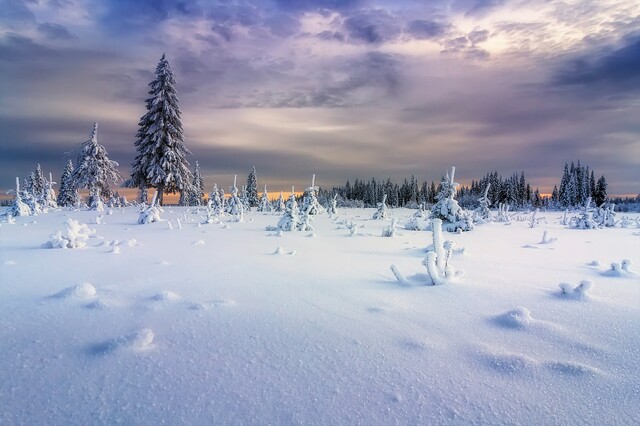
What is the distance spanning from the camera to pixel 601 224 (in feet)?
58.8

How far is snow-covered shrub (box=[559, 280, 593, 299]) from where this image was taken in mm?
4096

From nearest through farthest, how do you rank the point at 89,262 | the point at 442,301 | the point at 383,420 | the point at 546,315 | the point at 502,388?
the point at 383,420
the point at 502,388
the point at 546,315
the point at 442,301
the point at 89,262

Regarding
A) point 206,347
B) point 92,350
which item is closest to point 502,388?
point 206,347

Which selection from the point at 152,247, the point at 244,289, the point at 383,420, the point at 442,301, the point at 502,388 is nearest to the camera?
the point at 383,420

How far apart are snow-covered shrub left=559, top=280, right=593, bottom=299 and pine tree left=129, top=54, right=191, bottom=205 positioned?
28.7 metres

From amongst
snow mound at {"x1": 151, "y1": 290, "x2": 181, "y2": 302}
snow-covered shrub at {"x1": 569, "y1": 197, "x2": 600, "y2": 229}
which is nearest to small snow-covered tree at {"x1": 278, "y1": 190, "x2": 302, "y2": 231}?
snow mound at {"x1": 151, "y1": 290, "x2": 181, "y2": 302}

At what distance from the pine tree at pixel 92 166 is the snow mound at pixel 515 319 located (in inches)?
1340

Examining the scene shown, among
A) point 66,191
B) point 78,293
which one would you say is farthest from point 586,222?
point 66,191

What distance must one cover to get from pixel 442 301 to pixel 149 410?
314 centimetres

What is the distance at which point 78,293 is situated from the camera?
399 cm

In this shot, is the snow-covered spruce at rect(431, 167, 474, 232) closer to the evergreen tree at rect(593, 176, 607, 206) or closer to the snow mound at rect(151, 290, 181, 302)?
the snow mound at rect(151, 290, 181, 302)

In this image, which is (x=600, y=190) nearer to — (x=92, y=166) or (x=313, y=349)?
(x=92, y=166)

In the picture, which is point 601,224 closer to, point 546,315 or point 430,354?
point 546,315

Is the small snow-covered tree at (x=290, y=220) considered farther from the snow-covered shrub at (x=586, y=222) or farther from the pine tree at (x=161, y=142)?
the pine tree at (x=161, y=142)
